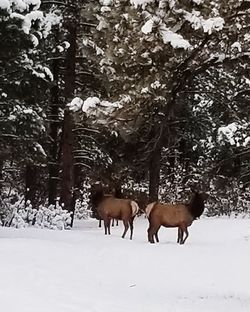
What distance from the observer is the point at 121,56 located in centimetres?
1105

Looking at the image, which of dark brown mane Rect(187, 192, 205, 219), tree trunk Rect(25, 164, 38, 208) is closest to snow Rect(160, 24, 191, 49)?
dark brown mane Rect(187, 192, 205, 219)

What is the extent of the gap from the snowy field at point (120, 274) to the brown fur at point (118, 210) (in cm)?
69

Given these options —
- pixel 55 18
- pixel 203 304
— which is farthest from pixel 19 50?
pixel 203 304

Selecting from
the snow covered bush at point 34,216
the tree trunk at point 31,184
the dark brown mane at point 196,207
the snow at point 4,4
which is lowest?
the snow covered bush at point 34,216

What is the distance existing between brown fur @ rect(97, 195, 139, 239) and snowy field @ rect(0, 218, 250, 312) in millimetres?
685

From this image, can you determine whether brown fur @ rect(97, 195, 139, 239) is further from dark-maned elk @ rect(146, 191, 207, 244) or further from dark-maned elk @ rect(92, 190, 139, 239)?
dark-maned elk @ rect(146, 191, 207, 244)

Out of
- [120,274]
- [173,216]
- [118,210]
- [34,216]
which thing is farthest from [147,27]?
[34,216]

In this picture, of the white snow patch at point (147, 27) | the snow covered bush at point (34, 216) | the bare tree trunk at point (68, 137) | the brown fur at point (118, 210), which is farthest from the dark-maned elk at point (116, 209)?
the white snow patch at point (147, 27)

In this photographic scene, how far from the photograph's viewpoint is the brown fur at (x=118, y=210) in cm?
1758

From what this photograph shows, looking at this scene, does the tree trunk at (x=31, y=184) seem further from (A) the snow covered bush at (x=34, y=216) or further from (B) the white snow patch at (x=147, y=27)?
(B) the white snow patch at (x=147, y=27)

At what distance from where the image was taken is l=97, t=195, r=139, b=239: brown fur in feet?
57.7

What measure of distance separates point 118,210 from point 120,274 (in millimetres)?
5593

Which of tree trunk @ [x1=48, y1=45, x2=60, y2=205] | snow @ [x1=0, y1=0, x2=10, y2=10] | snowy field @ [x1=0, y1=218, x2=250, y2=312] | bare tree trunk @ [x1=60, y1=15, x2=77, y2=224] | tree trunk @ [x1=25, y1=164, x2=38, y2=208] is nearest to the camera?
snowy field @ [x1=0, y1=218, x2=250, y2=312]

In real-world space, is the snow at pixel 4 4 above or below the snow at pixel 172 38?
above
